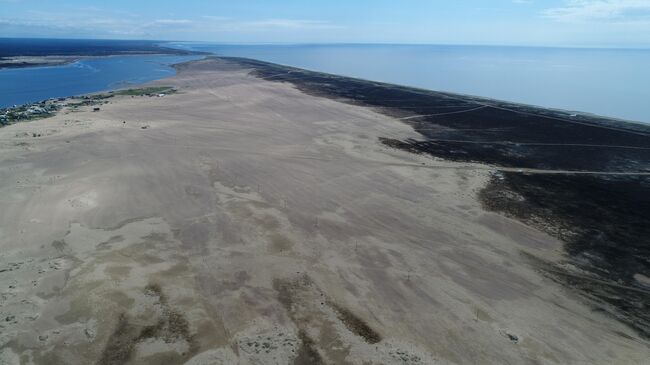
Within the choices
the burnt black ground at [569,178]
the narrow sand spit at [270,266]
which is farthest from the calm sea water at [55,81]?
the burnt black ground at [569,178]

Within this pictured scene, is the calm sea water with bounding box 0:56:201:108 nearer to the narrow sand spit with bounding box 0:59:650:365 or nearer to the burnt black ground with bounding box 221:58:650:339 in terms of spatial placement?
the narrow sand spit with bounding box 0:59:650:365

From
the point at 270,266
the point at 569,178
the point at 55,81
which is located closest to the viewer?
the point at 270,266

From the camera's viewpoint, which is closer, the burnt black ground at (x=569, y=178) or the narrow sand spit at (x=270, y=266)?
the narrow sand spit at (x=270, y=266)

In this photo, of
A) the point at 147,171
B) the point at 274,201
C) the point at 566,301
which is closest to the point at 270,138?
the point at 147,171

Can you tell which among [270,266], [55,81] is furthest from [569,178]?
[55,81]

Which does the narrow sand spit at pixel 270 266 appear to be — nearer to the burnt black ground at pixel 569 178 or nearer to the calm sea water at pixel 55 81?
the burnt black ground at pixel 569 178

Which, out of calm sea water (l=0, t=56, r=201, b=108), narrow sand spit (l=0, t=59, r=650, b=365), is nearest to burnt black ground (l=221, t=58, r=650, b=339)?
narrow sand spit (l=0, t=59, r=650, b=365)

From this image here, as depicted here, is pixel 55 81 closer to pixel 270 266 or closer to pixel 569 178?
pixel 270 266
